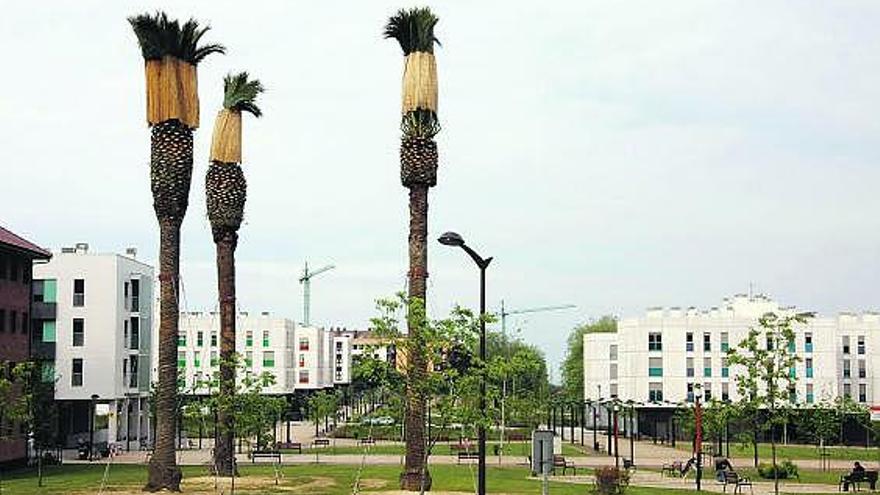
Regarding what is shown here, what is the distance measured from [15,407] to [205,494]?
8396 millimetres

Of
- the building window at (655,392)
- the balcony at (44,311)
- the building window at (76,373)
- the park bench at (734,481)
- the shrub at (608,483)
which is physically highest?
the balcony at (44,311)

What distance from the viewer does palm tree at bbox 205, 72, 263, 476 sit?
175ft

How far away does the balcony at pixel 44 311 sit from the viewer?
282 ft

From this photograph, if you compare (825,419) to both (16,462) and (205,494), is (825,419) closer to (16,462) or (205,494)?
(205,494)

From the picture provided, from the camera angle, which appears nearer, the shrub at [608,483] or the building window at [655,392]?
the shrub at [608,483]

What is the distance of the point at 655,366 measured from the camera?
376 ft

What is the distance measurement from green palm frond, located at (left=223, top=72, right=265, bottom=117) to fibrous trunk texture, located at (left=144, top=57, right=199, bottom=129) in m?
6.50

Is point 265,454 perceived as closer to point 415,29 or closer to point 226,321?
point 226,321

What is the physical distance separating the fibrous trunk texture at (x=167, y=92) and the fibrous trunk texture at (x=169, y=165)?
1.03ft

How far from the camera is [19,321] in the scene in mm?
63375

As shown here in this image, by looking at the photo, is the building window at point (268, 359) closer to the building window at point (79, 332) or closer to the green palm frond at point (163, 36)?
the building window at point (79, 332)

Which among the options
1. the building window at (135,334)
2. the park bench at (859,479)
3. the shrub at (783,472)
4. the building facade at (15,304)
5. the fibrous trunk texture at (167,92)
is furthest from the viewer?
the building window at (135,334)

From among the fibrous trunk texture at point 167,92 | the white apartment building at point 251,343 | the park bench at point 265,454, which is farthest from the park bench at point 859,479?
the white apartment building at point 251,343

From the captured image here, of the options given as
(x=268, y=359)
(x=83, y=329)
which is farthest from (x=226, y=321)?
(x=268, y=359)
